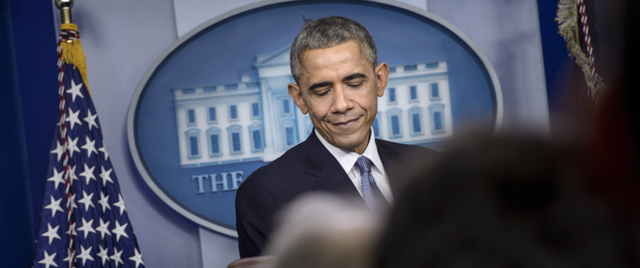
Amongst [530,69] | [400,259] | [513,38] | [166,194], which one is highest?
[513,38]

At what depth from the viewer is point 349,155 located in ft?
3.92

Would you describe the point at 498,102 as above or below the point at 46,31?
below

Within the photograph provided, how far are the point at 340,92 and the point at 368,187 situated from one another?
253 millimetres

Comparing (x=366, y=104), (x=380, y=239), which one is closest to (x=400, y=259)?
(x=380, y=239)

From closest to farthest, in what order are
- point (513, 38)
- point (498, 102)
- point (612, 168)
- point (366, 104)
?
1. point (612, 168)
2. point (366, 104)
3. point (498, 102)
4. point (513, 38)

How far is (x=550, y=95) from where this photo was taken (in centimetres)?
194

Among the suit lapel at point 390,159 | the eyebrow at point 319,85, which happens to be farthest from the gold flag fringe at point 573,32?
the eyebrow at point 319,85

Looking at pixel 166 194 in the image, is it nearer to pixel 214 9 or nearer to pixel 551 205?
pixel 214 9

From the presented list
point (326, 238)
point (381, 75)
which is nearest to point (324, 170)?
point (381, 75)

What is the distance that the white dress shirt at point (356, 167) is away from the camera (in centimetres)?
118

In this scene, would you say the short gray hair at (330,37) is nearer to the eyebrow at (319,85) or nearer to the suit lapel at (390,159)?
the eyebrow at (319,85)

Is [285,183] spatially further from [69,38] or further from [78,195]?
[69,38]

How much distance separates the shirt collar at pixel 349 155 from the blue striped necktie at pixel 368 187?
18 mm

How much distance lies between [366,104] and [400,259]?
0.96m
